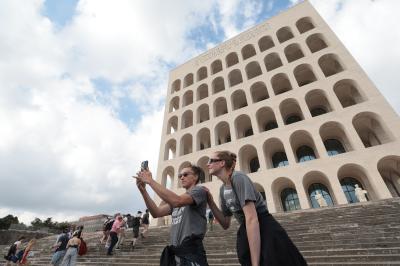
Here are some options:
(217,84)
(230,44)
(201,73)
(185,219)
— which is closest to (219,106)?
(217,84)

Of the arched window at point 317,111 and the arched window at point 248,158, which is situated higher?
the arched window at point 317,111

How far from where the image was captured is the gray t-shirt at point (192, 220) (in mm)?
2312

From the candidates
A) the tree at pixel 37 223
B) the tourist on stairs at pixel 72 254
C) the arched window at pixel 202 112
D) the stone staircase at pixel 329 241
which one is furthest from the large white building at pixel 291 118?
the tree at pixel 37 223

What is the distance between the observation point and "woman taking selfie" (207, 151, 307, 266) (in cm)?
175

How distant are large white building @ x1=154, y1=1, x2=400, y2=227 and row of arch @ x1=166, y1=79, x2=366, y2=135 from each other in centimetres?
9

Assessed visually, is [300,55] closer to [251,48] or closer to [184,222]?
[251,48]

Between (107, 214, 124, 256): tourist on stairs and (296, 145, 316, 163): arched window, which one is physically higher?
(296, 145, 316, 163): arched window

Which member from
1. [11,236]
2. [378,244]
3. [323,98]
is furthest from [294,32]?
[11,236]

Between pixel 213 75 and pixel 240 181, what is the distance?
25812 mm

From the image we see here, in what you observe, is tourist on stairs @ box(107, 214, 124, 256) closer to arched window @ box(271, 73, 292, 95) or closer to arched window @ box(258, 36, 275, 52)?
arched window @ box(271, 73, 292, 95)

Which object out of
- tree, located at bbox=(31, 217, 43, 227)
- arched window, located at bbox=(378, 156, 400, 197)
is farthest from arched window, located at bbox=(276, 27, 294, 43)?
tree, located at bbox=(31, 217, 43, 227)

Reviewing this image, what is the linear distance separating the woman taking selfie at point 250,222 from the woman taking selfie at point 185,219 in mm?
204

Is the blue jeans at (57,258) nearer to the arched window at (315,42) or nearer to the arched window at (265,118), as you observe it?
the arched window at (265,118)

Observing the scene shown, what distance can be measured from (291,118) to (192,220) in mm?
22672
